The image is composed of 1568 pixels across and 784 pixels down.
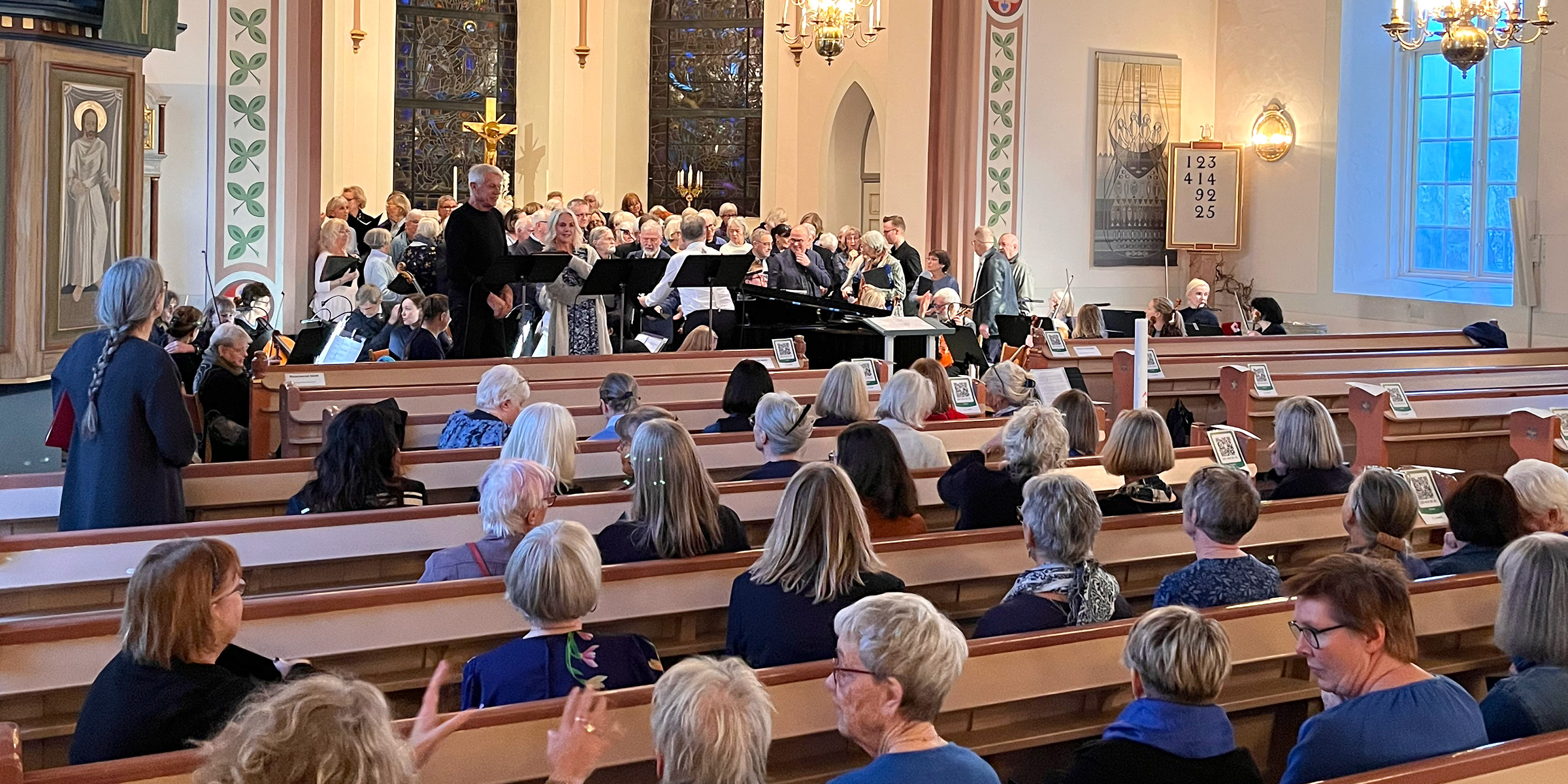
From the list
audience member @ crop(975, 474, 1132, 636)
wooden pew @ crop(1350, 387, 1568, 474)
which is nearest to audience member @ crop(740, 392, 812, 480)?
audience member @ crop(975, 474, 1132, 636)

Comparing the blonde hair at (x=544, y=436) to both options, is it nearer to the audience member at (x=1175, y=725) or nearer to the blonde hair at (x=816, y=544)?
the blonde hair at (x=816, y=544)

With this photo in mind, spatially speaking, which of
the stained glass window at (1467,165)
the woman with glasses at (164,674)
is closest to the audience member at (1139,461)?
the woman with glasses at (164,674)

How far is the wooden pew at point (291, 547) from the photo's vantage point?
3.84m

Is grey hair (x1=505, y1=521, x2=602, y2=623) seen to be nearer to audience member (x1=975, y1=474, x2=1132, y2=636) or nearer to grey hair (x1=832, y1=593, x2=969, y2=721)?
grey hair (x1=832, y1=593, x2=969, y2=721)

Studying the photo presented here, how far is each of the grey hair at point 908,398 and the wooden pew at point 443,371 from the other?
238cm

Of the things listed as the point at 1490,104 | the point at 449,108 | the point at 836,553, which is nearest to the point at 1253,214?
the point at 1490,104

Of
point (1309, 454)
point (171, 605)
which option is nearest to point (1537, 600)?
point (1309, 454)

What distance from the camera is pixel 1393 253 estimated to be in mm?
13266

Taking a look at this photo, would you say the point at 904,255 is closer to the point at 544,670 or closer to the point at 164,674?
the point at 544,670

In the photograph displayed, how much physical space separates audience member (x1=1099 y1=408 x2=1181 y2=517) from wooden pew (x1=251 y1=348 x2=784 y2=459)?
11.0 ft

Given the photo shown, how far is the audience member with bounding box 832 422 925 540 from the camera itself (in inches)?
169

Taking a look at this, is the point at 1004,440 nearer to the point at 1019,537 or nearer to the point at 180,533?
the point at 1019,537

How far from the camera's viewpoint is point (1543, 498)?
407 cm

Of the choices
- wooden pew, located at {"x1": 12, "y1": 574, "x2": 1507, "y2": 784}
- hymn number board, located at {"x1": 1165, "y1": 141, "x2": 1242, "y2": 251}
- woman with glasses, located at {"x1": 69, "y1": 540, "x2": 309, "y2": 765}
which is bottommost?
wooden pew, located at {"x1": 12, "y1": 574, "x2": 1507, "y2": 784}
